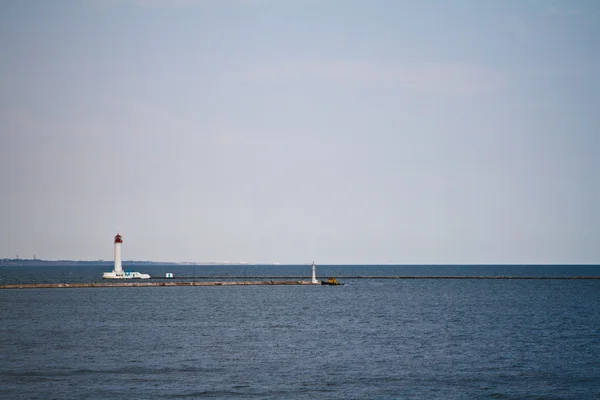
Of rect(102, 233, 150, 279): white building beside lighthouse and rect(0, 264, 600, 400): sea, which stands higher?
rect(102, 233, 150, 279): white building beside lighthouse

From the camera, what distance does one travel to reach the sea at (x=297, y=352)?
130 ft

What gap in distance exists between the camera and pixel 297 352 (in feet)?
172

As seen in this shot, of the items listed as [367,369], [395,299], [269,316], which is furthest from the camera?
[395,299]

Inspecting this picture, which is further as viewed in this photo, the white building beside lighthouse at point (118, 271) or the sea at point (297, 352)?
the white building beside lighthouse at point (118, 271)

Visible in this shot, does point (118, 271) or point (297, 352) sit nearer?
point (297, 352)

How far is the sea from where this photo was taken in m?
39.5

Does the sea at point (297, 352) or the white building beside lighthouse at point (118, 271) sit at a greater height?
the white building beside lighthouse at point (118, 271)

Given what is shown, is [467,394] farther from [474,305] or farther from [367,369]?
[474,305]

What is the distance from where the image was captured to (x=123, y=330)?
65.8m

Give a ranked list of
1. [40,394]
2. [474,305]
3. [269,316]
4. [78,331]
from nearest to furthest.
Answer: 1. [40,394]
2. [78,331]
3. [269,316]
4. [474,305]

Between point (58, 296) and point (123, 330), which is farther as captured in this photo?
point (58, 296)

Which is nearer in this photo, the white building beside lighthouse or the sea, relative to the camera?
the sea

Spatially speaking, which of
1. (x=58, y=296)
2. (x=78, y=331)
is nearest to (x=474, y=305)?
(x=78, y=331)

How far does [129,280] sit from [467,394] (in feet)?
463
